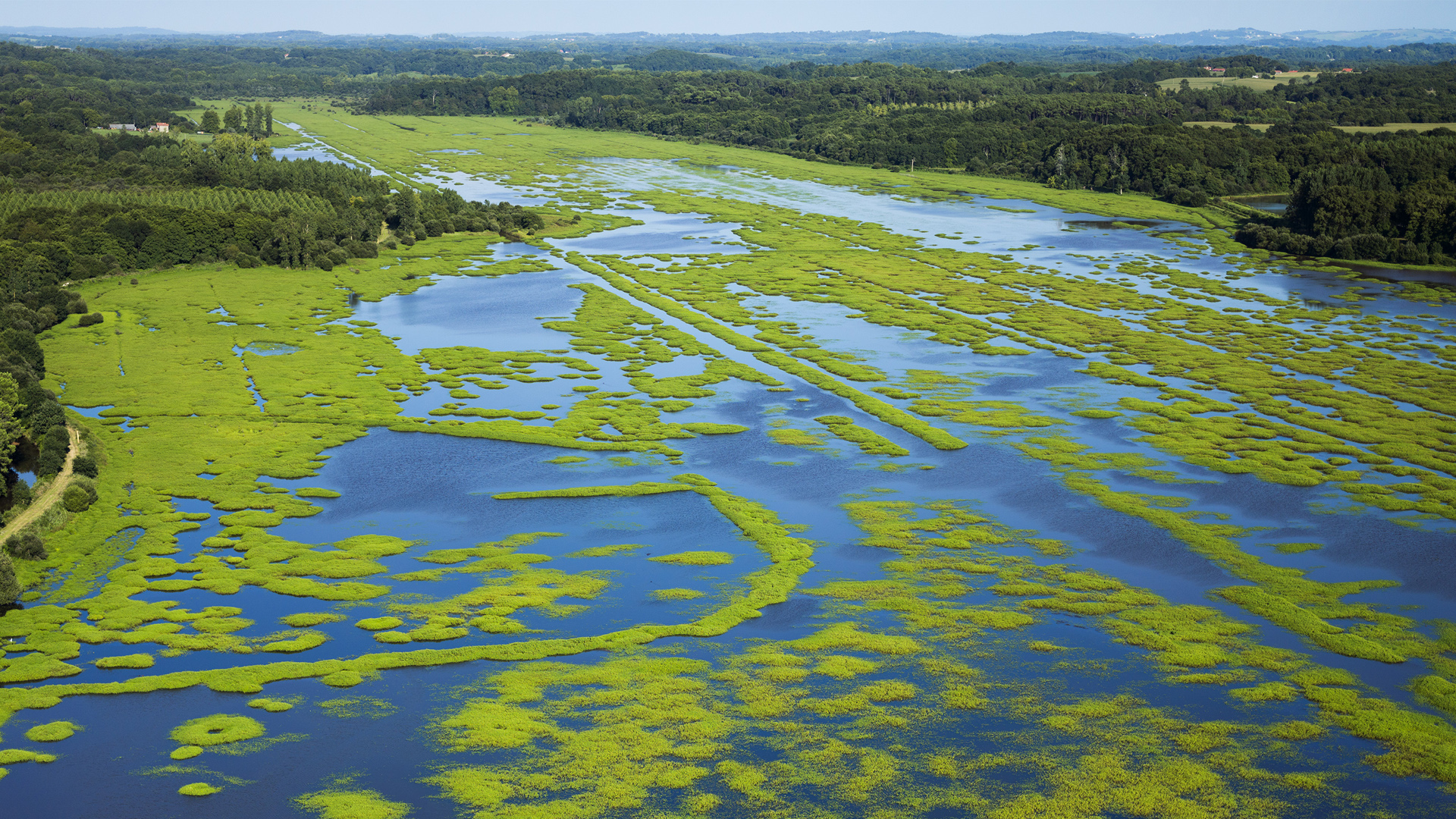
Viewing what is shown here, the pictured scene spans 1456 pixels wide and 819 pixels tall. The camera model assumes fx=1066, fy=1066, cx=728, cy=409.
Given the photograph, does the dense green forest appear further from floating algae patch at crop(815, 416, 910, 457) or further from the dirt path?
floating algae patch at crop(815, 416, 910, 457)

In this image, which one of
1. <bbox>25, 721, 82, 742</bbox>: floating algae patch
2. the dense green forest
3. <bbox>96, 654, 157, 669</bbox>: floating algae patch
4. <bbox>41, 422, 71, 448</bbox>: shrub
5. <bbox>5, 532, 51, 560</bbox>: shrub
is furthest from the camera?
the dense green forest

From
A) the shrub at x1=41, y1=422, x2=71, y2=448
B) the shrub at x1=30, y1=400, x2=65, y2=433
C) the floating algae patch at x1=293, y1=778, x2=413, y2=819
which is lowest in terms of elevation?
the floating algae patch at x1=293, y1=778, x2=413, y2=819

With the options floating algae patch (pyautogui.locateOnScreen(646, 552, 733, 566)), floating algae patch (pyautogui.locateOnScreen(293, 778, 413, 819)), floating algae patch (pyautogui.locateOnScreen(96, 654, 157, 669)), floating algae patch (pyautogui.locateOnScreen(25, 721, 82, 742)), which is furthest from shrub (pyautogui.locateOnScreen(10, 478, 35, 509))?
floating algae patch (pyautogui.locateOnScreen(646, 552, 733, 566))

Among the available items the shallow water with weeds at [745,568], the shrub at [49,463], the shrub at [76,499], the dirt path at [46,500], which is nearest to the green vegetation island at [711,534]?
the shrub at [76,499]

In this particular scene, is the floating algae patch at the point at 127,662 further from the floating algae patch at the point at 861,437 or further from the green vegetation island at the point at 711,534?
the floating algae patch at the point at 861,437

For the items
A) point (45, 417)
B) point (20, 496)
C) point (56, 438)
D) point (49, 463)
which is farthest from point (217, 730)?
point (45, 417)

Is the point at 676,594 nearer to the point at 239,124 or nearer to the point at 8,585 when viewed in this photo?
the point at 8,585

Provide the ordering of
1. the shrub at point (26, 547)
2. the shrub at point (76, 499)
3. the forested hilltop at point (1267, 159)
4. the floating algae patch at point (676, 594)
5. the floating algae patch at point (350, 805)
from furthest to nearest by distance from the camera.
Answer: the forested hilltop at point (1267, 159) → the shrub at point (76, 499) → the shrub at point (26, 547) → the floating algae patch at point (676, 594) → the floating algae patch at point (350, 805)
